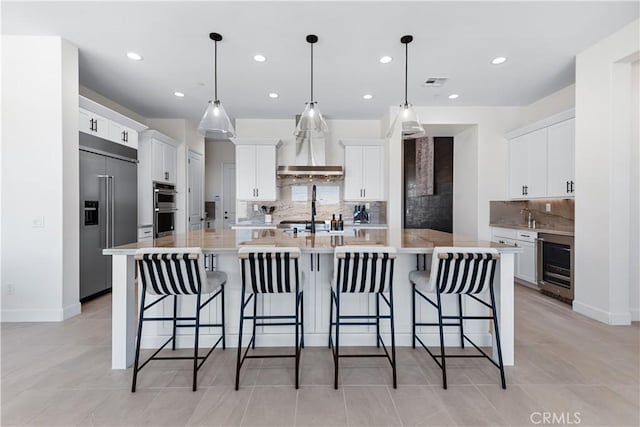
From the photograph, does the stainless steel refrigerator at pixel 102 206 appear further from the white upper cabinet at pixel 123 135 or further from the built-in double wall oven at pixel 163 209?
the built-in double wall oven at pixel 163 209

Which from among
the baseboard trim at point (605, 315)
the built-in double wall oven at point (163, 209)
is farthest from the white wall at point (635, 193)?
the built-in double wall oven at point (163, 209)

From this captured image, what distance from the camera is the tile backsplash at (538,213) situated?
165 inches

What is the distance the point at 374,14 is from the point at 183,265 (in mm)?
2568

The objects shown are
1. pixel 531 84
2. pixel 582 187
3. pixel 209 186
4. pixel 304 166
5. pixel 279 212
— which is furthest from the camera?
pixel 209 186

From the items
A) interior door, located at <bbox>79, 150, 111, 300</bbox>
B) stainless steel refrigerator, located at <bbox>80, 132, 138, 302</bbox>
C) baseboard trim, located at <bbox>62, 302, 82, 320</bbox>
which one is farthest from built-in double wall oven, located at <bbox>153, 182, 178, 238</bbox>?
baseboard trim, located at <bbox>62, 302, 82, 320</bbox>

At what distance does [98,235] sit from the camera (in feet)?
12.0

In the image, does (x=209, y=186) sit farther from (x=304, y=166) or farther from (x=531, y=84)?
(x=531, y=84)

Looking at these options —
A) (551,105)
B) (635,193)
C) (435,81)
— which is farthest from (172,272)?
(551,105)

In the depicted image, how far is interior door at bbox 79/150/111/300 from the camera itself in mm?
3457

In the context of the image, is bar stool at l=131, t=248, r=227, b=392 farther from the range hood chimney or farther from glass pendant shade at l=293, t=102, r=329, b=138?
the range hood chimney

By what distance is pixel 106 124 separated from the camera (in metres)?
3.85

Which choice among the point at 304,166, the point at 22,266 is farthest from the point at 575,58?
the point at 22,266

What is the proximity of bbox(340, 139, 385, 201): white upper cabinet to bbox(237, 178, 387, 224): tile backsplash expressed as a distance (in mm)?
423

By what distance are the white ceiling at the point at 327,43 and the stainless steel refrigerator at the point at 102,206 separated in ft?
3.29
